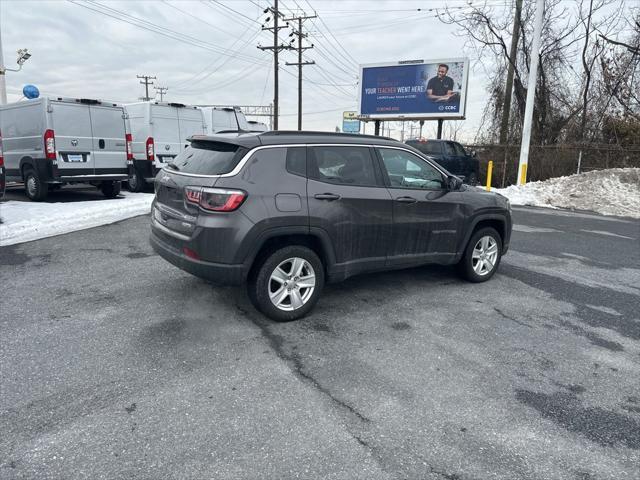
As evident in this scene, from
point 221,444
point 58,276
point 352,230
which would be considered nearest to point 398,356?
point 352,230

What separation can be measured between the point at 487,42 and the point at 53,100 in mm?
19439

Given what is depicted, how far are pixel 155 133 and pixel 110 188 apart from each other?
193 cm

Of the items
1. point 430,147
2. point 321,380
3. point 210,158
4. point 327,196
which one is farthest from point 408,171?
point 430,147

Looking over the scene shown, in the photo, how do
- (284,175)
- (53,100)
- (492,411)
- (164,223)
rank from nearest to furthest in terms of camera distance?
(492,411) → (284,175) → (164,223) → (53,100)

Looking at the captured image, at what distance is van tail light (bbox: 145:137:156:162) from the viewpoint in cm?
1268

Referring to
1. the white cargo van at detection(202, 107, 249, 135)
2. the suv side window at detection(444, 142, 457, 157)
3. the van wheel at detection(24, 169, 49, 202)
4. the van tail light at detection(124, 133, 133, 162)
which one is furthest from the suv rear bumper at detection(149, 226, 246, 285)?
the suv side window at detection(444, 142, 457, 157)

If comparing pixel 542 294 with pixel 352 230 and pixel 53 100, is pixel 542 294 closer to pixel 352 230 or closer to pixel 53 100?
pixel 352 230

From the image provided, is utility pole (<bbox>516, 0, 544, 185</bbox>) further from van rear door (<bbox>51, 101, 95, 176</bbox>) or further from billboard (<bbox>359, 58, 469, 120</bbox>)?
van rear door (<bbox>51, 101, 95, 176</bbox>)

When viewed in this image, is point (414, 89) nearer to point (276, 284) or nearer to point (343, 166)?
point (343, 166)

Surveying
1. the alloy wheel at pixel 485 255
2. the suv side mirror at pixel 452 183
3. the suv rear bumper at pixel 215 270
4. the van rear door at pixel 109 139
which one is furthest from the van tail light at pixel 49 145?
the alloy wheel at pixel 485 255

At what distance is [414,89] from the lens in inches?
859

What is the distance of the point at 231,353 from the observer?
3738mm

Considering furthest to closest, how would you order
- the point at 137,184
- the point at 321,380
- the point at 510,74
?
the point at 510,74 → the point at 137,184 → the point at 321,380

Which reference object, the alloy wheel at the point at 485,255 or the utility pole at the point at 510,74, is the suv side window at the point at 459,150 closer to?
the utility pole at the point at 510,74
